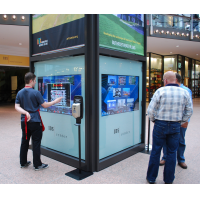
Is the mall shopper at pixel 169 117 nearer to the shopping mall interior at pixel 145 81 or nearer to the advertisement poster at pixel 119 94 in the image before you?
the shopping mall interior at pixel 145 81

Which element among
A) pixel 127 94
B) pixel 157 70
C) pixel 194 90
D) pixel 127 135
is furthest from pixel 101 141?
pixel 194 90

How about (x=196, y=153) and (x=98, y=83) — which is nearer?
(x=98, y=83)

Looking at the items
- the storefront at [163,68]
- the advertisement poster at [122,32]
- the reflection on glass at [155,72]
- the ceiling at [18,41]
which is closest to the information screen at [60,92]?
the advertisement poster at [122,32]

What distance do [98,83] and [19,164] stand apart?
2.13 m

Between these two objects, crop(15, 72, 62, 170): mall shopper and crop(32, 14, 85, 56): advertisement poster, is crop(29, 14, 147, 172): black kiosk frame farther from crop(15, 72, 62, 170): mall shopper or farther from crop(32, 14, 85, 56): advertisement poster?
crop(15, 72, 62, 170): mall shopper

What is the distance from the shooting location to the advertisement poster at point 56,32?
3.23m

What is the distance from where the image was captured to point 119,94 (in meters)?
3.79

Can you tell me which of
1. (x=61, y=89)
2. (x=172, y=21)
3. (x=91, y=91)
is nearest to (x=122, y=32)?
(x=91, y=91)

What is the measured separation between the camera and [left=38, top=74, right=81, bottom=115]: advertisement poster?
136 inches

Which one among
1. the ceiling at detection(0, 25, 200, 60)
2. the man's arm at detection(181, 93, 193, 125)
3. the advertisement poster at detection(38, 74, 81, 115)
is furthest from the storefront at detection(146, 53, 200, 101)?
the man's arm at detection(181, 93, 193, 125)

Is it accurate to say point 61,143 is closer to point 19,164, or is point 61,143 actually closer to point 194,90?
point 19,164

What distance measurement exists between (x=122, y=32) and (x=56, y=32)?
1.29 m

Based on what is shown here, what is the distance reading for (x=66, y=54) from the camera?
339 centimetres

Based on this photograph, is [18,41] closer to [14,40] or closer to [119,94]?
[14,40]
